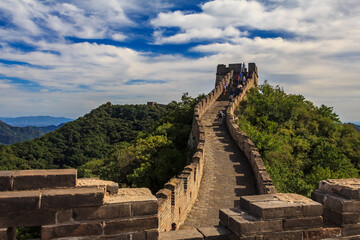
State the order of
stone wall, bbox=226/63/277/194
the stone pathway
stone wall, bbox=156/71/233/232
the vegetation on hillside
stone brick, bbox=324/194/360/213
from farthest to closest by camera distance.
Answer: the vegetation on hillside
stone wall, bbox=226/63/277/194
the stone pathway
stone wall, bbox=156/71/233/232
stone brick, bbox=324/194/360/213

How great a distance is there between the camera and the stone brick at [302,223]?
3.33 metres

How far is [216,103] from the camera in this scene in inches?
985

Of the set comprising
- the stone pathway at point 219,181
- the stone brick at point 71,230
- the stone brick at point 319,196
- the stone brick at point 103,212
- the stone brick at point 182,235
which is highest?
the stone brick at point 103,212

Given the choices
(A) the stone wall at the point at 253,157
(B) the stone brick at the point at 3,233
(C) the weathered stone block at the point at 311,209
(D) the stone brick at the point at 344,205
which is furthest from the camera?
(A) the stone wall at the point at 253,157

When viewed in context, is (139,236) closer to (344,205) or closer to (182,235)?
(182,235)

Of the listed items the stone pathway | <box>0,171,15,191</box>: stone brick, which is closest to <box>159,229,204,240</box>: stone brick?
<box>0,171,15,191</box>: stone brick

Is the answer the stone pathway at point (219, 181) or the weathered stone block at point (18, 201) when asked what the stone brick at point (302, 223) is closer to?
the weathered stone block at point (18, 201)

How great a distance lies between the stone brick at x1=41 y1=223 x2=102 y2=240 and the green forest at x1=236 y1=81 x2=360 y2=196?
33.1 ft

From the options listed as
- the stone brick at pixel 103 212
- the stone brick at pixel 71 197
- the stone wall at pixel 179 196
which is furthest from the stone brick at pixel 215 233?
the stone wall at pixel 179 196

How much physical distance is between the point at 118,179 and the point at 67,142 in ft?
157

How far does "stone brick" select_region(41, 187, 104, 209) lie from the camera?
8.50 feet

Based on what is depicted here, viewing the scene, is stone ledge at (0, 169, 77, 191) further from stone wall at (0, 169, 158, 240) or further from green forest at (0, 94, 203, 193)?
green forest at (0, 94, 203, 193)

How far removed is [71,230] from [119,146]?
81.7 ft

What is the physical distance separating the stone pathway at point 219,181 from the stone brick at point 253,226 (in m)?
5.31
